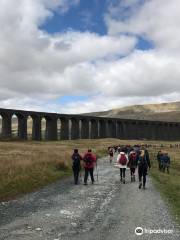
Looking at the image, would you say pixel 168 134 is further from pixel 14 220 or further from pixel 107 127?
pixel 14 220

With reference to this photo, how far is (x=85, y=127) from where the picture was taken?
116188 millimetres

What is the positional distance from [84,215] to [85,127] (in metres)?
103

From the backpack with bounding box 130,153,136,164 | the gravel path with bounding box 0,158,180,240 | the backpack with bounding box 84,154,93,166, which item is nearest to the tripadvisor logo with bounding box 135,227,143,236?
the gravel path with bounding box 0,158,180,240

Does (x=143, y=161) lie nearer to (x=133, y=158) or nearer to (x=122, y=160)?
(x=122, y=160)

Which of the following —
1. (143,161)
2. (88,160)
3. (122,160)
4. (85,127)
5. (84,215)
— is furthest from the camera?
(85,127)

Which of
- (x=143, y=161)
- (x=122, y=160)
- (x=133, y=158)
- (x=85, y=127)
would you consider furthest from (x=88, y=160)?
(x=85, y=127)

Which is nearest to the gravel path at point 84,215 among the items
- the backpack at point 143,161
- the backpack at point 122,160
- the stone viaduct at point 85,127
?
the backpack at point 143,161

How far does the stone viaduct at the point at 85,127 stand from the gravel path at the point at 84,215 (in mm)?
68727

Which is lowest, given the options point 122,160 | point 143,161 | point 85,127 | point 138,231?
point 138,231

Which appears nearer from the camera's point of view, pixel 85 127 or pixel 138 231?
pixel 138 231

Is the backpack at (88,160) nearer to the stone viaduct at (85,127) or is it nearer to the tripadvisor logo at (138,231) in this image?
the tripadvisor logo at (138,231)

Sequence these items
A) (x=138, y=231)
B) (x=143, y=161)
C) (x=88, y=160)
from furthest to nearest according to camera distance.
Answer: (x=88, y=160) → (x=143, y=161) → (x=138, y=231)

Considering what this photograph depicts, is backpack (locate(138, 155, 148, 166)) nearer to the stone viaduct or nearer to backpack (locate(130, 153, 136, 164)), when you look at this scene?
backpack (locate(130, 153, 136, 164))

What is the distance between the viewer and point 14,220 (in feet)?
40.7
